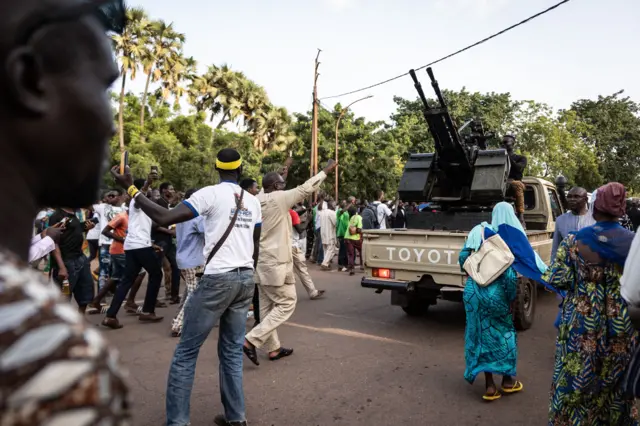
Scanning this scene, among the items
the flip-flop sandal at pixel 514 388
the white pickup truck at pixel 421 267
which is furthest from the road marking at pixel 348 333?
the flip-flop sandal at pixel 514 388

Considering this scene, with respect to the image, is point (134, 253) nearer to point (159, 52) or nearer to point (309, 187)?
point (309, 187)

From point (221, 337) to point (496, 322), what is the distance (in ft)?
7.28

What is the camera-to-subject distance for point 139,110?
28047 millimetres

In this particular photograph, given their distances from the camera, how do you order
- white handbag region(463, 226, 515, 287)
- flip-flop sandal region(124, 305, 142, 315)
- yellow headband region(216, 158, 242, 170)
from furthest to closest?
flip-flop sandal region(124, 305, 142, 315) < white handbag region(463, 226, 515, 287) < yellow headband region(216, 158, 242, 170)

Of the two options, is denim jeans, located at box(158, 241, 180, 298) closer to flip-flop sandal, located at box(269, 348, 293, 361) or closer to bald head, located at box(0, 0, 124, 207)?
flip-flop sandal, located at box(269, 348, 293, 361)

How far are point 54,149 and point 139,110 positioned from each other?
1159 inches

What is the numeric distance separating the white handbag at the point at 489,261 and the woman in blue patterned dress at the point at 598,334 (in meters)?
0.91

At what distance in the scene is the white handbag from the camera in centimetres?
409

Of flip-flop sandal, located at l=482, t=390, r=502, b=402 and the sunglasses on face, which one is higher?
the sunglasses on face

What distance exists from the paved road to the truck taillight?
0.68 m

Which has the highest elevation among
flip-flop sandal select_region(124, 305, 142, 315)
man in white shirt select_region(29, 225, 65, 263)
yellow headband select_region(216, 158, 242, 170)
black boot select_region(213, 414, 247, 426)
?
yellow headband select_region(216, 158, 242, 170)

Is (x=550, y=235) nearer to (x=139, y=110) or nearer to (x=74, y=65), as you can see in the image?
(x=74, y=65)

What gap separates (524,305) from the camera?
6.45 meters

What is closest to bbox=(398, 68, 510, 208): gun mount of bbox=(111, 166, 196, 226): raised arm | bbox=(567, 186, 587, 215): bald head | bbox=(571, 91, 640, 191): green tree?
bbox=(567, 186, 587, 215): bald head
